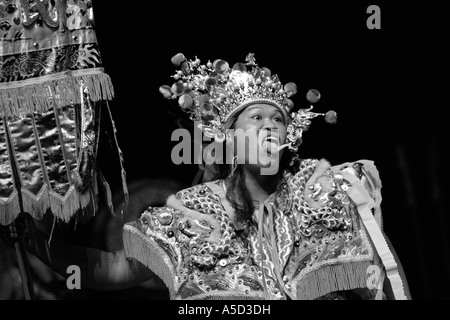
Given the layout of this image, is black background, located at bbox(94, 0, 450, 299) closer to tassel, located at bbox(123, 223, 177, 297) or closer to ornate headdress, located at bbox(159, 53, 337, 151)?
ornate headdress, located at bbox(159, 53, 337, 151)

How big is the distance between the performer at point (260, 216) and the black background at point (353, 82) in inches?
10.2

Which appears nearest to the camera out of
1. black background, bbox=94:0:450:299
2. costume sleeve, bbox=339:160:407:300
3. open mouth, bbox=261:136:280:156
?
costume sleeve, bbox=339:160:407:300

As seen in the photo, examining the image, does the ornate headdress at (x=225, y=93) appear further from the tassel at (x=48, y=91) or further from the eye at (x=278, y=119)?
the tassel at (x=48, y=91)

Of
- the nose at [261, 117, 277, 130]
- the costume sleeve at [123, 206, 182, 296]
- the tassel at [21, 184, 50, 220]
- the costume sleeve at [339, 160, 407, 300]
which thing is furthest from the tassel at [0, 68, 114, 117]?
the costume sleeve at [339, 160, 407, 300]

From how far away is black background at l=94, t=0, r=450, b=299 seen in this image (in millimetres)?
3781

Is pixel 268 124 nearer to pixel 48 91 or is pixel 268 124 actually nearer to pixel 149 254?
pixel 149 254

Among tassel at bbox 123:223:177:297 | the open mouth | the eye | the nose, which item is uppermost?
the eye

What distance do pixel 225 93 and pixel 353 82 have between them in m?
0.62

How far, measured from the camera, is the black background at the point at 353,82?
12.4 ft

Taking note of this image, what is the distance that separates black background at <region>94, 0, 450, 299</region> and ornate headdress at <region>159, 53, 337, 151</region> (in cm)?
24

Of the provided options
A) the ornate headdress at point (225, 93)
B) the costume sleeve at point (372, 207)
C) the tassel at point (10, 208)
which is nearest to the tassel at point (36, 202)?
the tassel at point (10, 208)

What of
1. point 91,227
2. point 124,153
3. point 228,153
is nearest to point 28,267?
point 91,227

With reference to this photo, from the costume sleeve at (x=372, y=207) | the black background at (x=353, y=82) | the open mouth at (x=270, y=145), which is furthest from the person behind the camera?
the black background at (x=353, y=82)

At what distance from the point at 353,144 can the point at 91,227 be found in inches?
41.6
